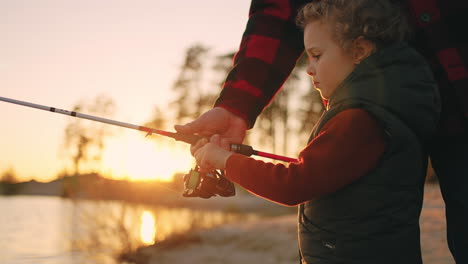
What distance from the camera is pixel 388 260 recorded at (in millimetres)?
1525

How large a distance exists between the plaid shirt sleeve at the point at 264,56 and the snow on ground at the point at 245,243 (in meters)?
4.61

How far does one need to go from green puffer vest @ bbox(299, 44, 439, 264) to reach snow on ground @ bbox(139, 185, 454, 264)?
16.2ft

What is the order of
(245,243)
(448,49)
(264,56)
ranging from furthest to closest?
(245,243) → (264,56) → (448,49)

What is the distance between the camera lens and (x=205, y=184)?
2.09 m

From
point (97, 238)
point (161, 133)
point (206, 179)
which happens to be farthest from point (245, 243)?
point (206, 179)

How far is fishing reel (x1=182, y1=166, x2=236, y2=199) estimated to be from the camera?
82.0 inches

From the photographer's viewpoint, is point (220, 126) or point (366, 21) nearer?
point (366, 21)

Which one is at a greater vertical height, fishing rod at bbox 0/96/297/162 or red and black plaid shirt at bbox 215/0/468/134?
red and black plaid shirt at bbox 215/0/468/134

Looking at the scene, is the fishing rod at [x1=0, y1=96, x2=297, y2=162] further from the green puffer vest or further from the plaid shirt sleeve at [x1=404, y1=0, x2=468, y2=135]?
the plaid shirt sleeve at [x1=404, y1=0, x2=468, y2=135]

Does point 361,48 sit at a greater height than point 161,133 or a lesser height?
greater

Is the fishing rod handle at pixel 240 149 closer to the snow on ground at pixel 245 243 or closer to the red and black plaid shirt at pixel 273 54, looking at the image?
the red and black plaid shirt at pixel 273 54

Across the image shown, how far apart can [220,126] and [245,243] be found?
274 inches

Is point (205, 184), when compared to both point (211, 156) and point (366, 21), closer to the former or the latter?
point (211, 156)

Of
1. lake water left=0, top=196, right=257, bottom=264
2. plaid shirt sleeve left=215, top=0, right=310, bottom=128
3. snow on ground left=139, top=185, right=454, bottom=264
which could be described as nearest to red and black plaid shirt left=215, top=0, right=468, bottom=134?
plaid shirt sleeve left=215, top=0, right=310, bottom=128
